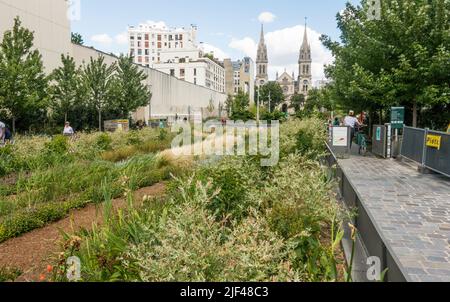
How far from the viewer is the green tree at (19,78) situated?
69.0 ft

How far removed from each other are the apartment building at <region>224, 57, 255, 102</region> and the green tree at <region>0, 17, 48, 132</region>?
104 meters

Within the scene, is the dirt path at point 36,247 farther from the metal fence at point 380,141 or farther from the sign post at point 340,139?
the metal fence at point 380,141

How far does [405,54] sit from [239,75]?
131093 millimetres

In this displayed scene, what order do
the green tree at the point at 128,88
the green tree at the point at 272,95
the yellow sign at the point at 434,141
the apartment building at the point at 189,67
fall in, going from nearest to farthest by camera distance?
1. the yellow sign at the point at 434,141
2. the green tree at the point at 128,88
3. the apartment building at the point at 189,67
4. the green tree at the point at 272,95

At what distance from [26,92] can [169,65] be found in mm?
80014

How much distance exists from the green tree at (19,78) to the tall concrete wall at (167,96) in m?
13.4

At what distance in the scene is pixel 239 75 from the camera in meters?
143

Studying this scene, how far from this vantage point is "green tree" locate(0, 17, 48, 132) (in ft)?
69.0

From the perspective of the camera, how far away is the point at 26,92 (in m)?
21.8

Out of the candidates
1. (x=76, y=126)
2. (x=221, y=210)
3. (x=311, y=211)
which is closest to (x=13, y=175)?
(x=221, y=210)

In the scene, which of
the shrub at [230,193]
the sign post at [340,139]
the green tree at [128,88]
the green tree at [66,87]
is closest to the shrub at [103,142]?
the sign post at [340,139]

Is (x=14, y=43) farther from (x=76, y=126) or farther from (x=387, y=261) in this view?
(x=387, y=261)

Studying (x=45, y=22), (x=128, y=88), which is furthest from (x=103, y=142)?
(x=128, y=88)
